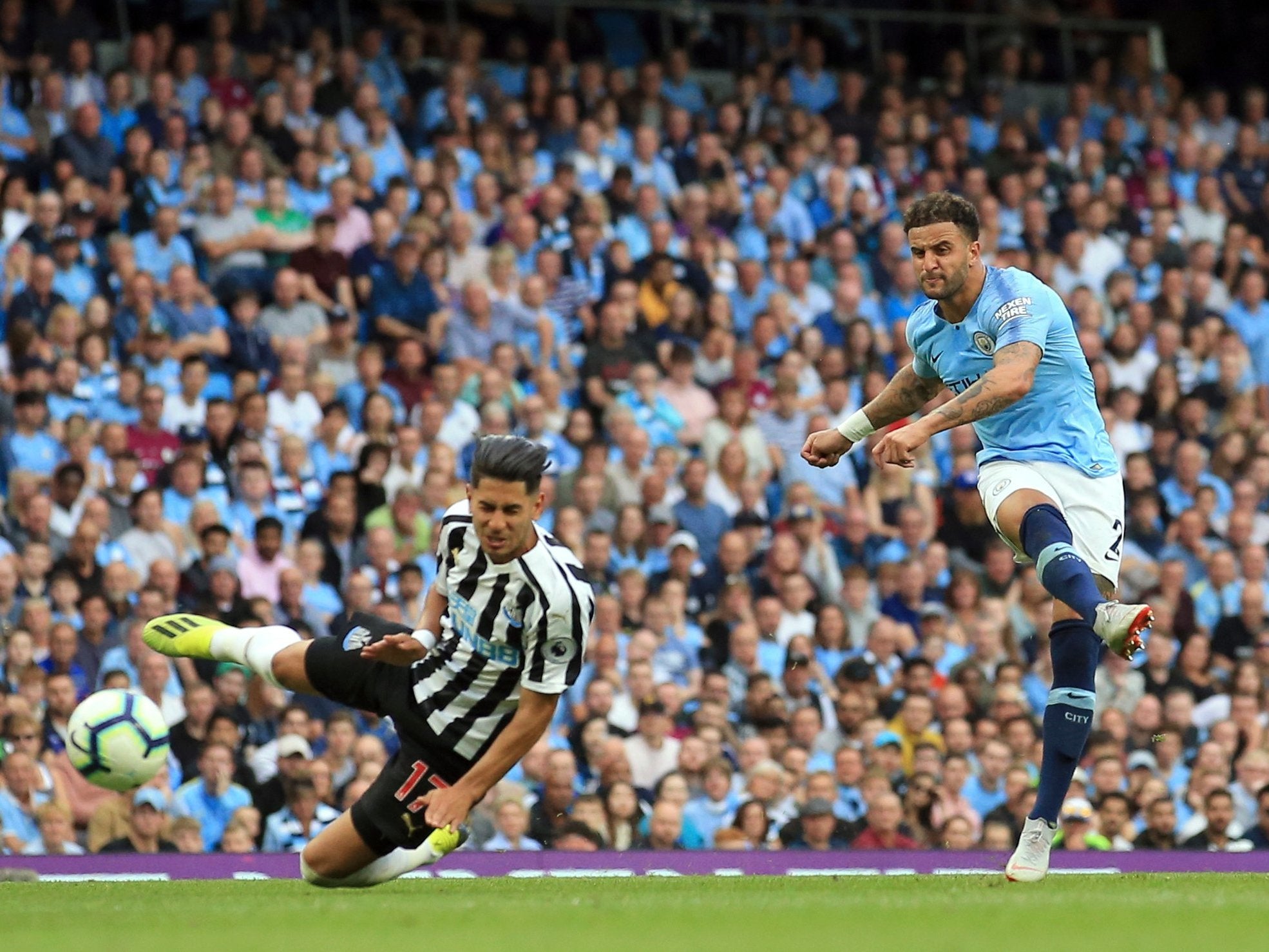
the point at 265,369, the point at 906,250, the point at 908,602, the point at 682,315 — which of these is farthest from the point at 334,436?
the point at 906,250

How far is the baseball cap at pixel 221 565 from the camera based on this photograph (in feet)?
41.9

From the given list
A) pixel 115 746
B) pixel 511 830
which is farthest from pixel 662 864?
pixel 115 746

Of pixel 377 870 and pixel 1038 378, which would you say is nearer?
pixel 377 870

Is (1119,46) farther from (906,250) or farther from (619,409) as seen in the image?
(619,409)

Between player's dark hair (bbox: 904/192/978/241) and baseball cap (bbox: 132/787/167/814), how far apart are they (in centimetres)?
562

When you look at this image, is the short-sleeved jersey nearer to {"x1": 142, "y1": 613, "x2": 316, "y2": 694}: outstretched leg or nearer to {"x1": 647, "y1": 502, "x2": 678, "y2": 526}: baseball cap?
{"x1": 142, "y1": 613, "x2": 316, "y2": 694}: outstretched leg

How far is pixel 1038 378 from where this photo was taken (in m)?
8.64

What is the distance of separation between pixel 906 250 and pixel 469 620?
10.1 meters

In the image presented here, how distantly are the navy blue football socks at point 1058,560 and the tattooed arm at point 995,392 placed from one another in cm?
49

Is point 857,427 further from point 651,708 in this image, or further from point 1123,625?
point 651,708

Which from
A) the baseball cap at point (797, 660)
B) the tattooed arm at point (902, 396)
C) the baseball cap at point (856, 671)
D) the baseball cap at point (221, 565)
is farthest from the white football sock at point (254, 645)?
the baseball cap at point (856, 671)

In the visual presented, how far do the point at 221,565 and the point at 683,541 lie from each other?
3.28 m

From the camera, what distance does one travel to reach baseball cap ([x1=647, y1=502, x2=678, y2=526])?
14.4 m

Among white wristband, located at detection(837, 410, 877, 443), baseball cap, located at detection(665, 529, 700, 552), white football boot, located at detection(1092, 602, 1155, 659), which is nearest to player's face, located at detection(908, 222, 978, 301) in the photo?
white wristband, located at detection(837, 410, 877, 443)
